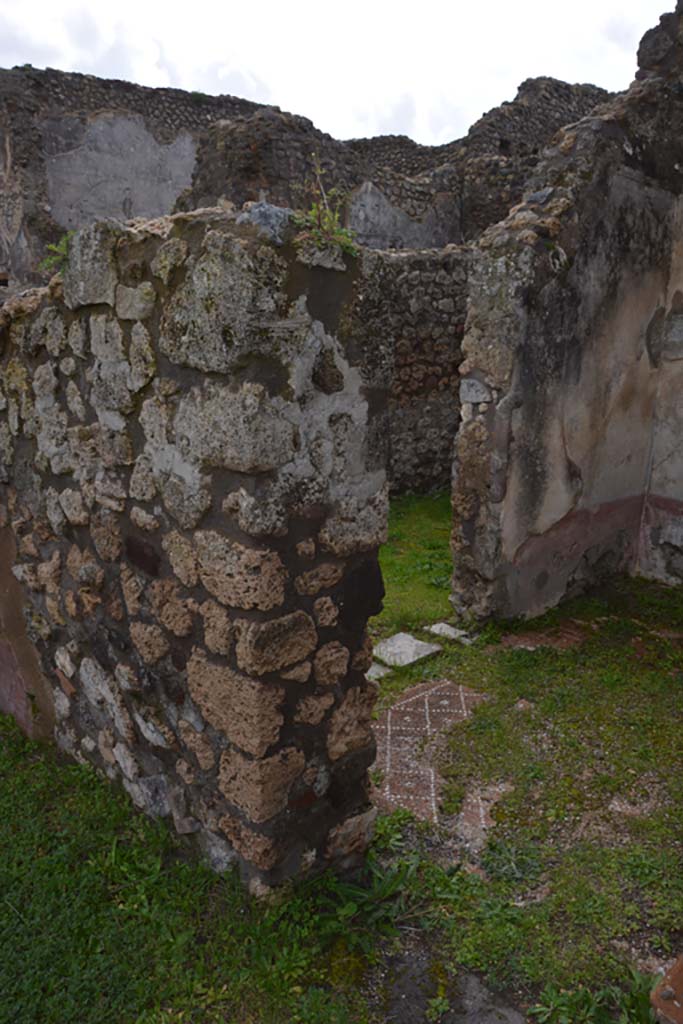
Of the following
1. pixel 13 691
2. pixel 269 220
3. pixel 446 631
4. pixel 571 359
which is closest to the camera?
pixel 269 220

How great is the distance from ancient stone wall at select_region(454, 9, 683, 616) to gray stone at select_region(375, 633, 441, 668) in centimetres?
48

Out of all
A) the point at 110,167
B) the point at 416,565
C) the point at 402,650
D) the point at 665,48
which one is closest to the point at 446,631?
the point at 402,650

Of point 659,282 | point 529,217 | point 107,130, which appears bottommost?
point 659,282

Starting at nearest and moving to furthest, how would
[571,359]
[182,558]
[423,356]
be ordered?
1. [182,558]
2. [571,359]
3. [423,356]

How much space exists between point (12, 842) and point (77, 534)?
1121 millimetres

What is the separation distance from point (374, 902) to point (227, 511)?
139 cm

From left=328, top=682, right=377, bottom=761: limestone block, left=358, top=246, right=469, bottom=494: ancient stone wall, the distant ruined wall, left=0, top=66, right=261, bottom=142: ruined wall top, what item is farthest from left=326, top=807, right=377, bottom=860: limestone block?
left=0, top=66, right=261, bottom=142: ruined wall top

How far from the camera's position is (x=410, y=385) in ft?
26.1

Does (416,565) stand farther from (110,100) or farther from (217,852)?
(110,100)

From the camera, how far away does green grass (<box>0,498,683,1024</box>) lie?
2033mm

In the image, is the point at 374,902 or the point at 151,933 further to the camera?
the point at 374,902

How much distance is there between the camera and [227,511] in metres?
2.06

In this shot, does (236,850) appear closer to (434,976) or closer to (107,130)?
(434,976)

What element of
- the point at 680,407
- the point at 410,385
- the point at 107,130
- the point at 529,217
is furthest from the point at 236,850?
the point at 107,130
